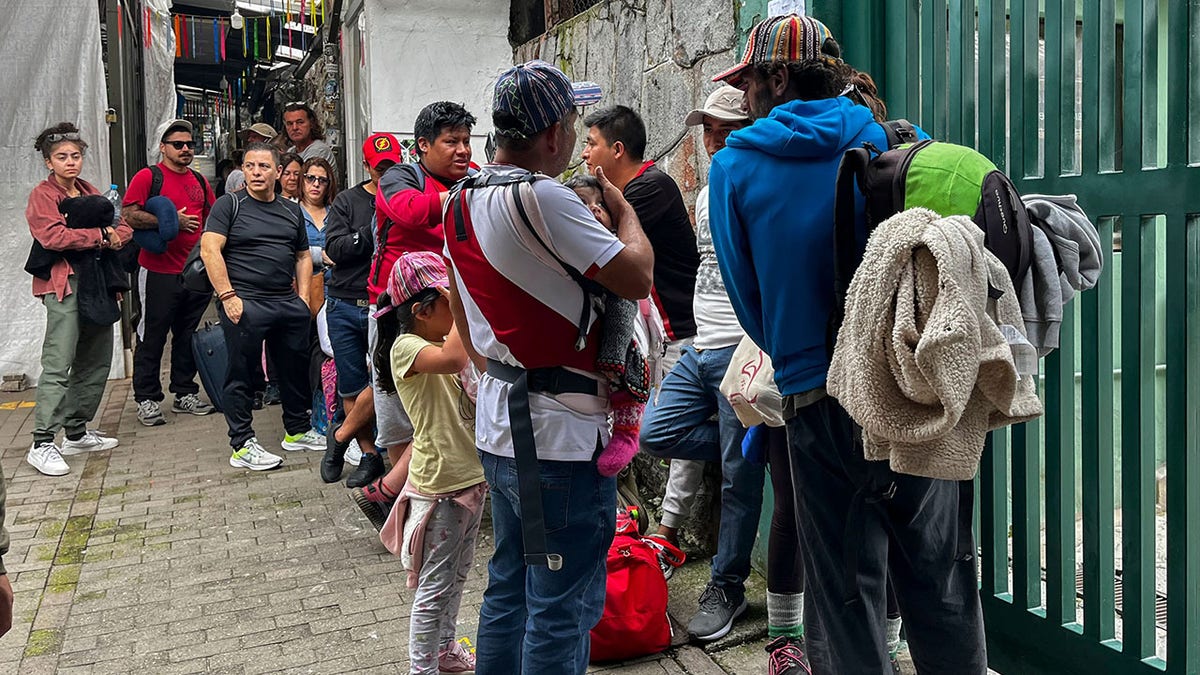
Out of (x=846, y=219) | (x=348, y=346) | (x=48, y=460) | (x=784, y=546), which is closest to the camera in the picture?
(x=846, y=219)

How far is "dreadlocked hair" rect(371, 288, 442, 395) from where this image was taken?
348 centimetres

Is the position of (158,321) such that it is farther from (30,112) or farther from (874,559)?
(874,559)

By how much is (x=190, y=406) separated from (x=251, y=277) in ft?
6.83

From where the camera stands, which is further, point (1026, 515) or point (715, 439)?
point (715, 439)

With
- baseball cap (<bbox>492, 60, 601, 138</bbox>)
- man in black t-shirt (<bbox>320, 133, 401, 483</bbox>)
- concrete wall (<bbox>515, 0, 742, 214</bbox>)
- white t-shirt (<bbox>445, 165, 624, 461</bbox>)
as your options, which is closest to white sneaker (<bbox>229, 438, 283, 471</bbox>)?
man in black t-shirt (<bbox>320, 133, 401, 483</bbox>)

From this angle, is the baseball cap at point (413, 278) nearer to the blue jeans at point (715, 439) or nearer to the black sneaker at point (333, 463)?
the blue jeans at point (715, 439)

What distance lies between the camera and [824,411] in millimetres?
2342

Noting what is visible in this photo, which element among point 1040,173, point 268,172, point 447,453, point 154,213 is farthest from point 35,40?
point 1040,173

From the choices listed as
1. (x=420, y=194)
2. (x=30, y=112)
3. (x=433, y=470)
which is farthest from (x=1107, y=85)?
(x=30, y=112)

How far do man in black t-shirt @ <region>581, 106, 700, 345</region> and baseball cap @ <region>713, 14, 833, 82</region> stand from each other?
1493mm

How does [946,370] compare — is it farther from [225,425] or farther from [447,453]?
[225,425]

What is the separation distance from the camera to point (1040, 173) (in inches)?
115

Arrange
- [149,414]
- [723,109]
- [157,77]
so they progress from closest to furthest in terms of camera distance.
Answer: [723,109]
[149,414]
[157,77]

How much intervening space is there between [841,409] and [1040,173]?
1.14m
